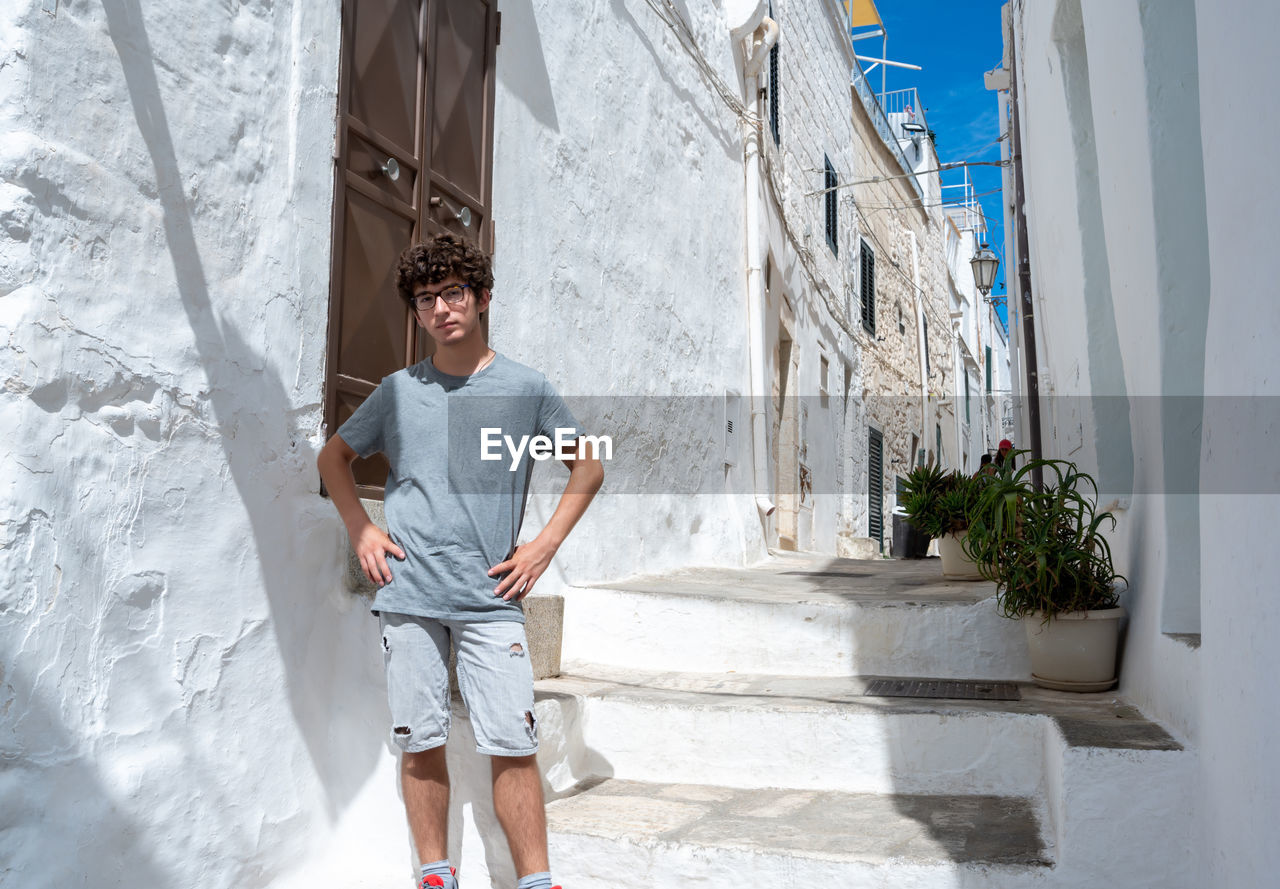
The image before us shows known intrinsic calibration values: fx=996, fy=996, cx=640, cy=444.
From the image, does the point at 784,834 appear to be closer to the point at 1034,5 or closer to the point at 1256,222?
the point at 1256,222

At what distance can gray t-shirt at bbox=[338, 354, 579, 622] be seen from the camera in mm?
2328

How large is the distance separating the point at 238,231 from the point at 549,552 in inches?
45.7

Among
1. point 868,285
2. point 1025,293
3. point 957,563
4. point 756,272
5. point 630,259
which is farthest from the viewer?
point 868,285

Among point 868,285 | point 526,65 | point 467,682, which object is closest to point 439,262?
point 467,682

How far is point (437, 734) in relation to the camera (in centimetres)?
236

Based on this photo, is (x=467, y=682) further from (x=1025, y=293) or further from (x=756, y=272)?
(x=1025, y=293)

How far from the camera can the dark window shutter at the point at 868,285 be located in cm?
1427

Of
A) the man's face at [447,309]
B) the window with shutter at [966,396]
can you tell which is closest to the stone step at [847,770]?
the man's face at [447,309]

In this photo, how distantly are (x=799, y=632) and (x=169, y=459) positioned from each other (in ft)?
8.07

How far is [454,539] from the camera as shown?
2340 millimetres

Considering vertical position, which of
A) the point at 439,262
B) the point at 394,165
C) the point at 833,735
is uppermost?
the point at 394,165

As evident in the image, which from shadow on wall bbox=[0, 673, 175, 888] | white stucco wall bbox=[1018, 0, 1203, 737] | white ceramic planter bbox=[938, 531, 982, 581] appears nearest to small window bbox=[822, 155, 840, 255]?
white stucco wall bbox=[1018, 0, 1203, 737]

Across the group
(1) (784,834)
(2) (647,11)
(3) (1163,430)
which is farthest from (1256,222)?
(2) (647,11)

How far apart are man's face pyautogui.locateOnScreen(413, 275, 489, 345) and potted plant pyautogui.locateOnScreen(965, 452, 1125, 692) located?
1.89 meters
